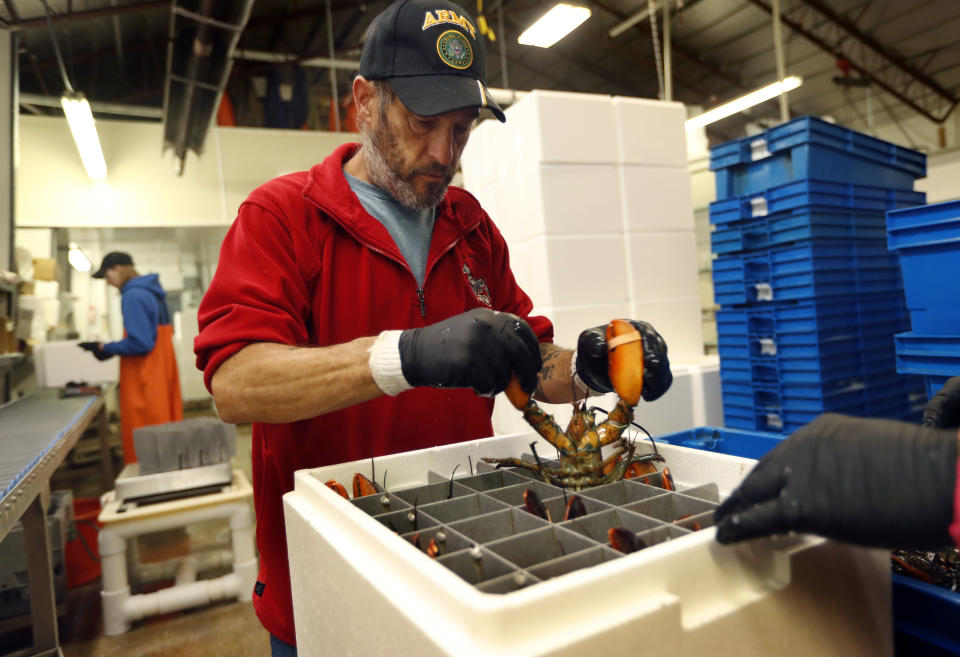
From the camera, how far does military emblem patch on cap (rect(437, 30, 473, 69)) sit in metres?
1.27

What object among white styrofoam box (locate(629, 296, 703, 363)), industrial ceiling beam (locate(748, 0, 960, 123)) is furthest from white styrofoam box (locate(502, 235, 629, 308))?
industrial ceiling beam (locate(748, 0, 960, 123))

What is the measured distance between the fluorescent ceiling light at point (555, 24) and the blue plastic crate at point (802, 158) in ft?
6.69

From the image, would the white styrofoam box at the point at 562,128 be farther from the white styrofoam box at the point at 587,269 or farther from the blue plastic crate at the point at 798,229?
the blue plastic crate at the point at 798,229

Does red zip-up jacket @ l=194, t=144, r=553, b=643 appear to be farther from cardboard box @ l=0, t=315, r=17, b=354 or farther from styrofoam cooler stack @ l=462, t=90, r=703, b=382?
cardboard box @ l=0, t=315, r=17, b=354

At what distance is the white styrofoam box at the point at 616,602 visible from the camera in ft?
1.74

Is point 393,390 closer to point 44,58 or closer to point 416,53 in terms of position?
point 416,53

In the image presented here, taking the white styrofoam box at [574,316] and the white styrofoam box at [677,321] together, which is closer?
the white styrofoam box at [574,316]

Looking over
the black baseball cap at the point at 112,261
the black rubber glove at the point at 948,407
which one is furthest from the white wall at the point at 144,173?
the black rubber glove at the point at 948,407

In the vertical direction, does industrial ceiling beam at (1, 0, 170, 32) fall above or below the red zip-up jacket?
above

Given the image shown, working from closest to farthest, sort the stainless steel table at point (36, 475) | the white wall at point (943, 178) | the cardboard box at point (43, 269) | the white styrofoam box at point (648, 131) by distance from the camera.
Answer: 1. the stainless steel table at point (36, 475)
2. the white styrofoam box at point (648, 131)
3. the cardboard box at point (43, 269)
4. the white wall at point (943, 178)

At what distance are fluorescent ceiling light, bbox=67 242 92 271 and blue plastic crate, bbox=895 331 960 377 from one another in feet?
25.7

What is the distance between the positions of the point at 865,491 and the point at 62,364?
5.64 meters

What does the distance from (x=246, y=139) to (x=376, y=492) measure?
679 cm

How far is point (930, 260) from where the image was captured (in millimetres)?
2035
